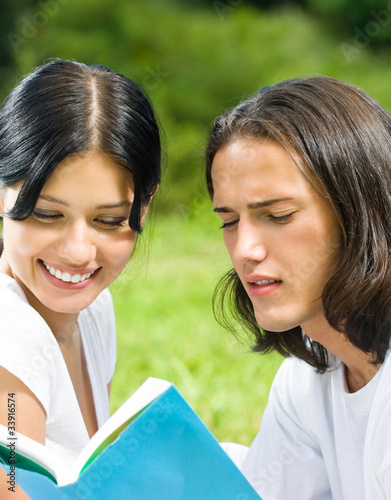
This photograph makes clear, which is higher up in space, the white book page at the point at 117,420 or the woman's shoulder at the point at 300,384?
the white book page at the point at 117,420

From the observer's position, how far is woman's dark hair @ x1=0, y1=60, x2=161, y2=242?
5.92 feet

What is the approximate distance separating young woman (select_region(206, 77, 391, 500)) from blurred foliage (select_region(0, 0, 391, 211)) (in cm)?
694

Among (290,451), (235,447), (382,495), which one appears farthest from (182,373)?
(382,495)

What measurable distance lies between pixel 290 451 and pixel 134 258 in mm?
838

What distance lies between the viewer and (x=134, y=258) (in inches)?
98.5

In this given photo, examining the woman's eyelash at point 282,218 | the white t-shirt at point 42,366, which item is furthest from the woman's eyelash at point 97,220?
the woman's eyelash at point 282,218

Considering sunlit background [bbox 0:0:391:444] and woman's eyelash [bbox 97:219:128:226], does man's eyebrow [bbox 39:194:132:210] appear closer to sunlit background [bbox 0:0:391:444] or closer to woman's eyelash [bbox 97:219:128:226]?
woman's eyelash [bbox 97:219:128:226]

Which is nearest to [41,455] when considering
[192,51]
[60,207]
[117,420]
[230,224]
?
[117,420]

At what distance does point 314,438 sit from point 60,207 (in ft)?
3.44

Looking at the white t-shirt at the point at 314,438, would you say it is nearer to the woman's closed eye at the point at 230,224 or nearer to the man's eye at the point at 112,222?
the woman's closed eye at the point at 230,224

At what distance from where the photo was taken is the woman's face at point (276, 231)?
172 cm

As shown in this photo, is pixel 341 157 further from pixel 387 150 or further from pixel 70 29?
pixel 70 29

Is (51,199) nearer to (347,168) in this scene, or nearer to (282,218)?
(282,218)

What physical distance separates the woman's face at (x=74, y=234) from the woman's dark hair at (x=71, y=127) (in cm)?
3
